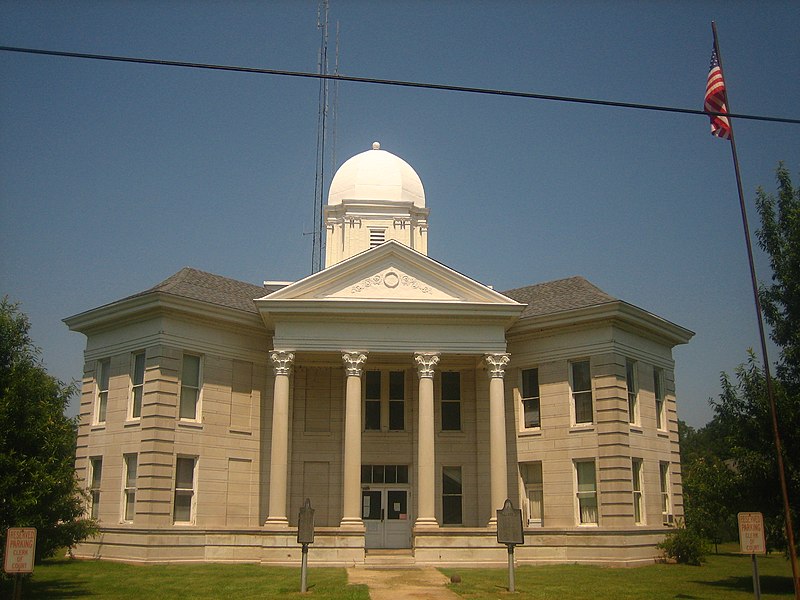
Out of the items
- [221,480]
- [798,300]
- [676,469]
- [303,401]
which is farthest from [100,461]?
[798,300]

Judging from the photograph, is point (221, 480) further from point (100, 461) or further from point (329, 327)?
point (329, 327)

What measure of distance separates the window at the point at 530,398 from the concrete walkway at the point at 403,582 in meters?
8.20

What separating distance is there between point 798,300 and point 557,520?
1239 centimetres

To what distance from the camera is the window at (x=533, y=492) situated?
108 feet

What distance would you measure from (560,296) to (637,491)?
822 centimetres

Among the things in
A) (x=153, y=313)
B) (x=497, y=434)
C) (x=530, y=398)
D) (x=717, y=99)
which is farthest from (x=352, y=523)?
(x=717, y=99)

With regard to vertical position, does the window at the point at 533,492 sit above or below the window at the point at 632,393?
below

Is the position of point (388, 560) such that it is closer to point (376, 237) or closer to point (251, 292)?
point (251, 292)

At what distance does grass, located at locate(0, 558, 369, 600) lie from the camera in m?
21.2

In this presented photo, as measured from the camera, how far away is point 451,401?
35.7 meters

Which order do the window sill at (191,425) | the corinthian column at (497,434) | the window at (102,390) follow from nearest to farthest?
the corinthian column at (497,434)
the window sill at (191,425)
the window at (102,390)

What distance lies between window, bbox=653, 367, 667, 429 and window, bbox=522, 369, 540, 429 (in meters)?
4.92

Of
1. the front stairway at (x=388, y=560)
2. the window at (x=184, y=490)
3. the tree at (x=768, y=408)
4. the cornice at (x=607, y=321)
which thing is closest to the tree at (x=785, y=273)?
the tree at (x=768, y=408)

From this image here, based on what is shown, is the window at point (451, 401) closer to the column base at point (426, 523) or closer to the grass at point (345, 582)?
the column base at point (426, 523)
